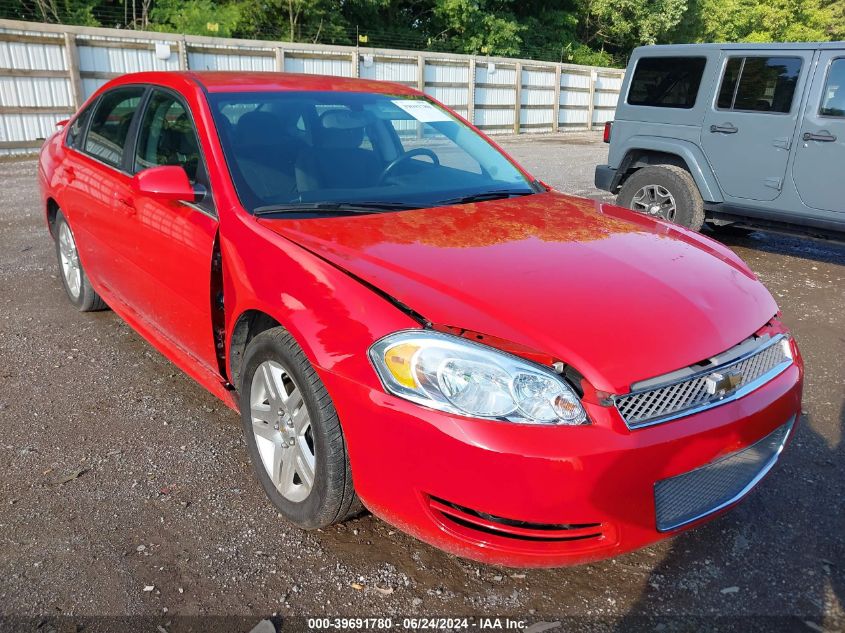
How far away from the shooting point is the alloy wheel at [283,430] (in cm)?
250

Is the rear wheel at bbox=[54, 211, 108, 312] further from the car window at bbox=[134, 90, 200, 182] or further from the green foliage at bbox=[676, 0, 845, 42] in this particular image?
the green foliage at bbox=[676, 0, 845, 42]

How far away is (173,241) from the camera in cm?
315

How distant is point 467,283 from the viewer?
232cm

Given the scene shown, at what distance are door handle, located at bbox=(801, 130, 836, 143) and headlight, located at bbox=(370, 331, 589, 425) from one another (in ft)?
16.8

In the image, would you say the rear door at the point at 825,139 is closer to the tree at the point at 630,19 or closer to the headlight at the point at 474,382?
the headlight at the point at 474,382

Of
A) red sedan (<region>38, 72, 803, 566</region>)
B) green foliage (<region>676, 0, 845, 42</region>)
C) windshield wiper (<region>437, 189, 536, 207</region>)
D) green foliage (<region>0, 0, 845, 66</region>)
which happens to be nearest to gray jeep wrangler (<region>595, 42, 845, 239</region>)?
red sedan (<region>38, 72, 803, 566</region>)

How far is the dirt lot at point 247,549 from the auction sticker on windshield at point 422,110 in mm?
1872

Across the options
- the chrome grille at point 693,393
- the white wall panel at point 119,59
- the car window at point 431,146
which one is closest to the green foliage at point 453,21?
the white wall panel at point 119,59

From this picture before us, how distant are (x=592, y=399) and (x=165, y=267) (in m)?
2.14

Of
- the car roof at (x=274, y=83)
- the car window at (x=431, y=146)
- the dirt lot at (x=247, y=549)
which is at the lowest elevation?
the dirt lot at (x=247, y=549)

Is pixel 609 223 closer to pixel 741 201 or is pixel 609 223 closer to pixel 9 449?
pixel 9 449

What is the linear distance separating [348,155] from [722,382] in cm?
194

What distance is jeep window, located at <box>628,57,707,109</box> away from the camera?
22.5 ft

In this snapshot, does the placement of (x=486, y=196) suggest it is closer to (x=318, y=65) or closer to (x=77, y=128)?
(x=77, y=128)
